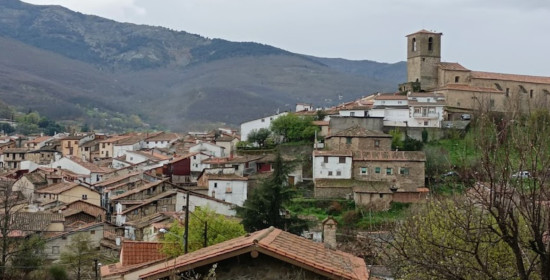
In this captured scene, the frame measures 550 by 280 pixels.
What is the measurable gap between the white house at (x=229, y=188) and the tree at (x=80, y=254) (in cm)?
1161

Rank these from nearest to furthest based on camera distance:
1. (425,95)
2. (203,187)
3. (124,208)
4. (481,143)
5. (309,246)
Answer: (481,143) < (309,246) < (124,208) < (203,187) < (425,95)

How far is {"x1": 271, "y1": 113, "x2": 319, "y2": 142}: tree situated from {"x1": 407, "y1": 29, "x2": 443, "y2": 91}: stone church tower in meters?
17.4

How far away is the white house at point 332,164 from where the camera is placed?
1837 inches

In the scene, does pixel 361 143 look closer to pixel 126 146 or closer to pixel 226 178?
pixel 226 178

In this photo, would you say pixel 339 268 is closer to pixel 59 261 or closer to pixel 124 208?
pixel 59 261

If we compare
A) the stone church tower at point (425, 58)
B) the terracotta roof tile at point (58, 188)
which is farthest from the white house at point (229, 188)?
the stone church tower at point (425, 58)

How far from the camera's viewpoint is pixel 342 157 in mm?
46750

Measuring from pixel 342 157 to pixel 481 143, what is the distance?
40216 millimetres

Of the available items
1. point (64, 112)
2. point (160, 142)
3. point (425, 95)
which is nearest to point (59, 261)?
point (425, 95)

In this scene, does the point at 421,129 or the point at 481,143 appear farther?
the point at 421,129

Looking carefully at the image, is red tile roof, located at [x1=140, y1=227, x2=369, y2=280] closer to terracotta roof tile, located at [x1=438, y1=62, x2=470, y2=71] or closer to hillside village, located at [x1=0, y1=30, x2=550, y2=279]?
hillside village, located at [x1=0, y1=30, x2=550, y2=279]

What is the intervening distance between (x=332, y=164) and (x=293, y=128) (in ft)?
31.7

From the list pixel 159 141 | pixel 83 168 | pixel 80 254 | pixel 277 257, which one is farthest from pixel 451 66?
pixel 277 257

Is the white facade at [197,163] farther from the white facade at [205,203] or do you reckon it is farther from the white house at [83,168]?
the white facade at [205,203]
